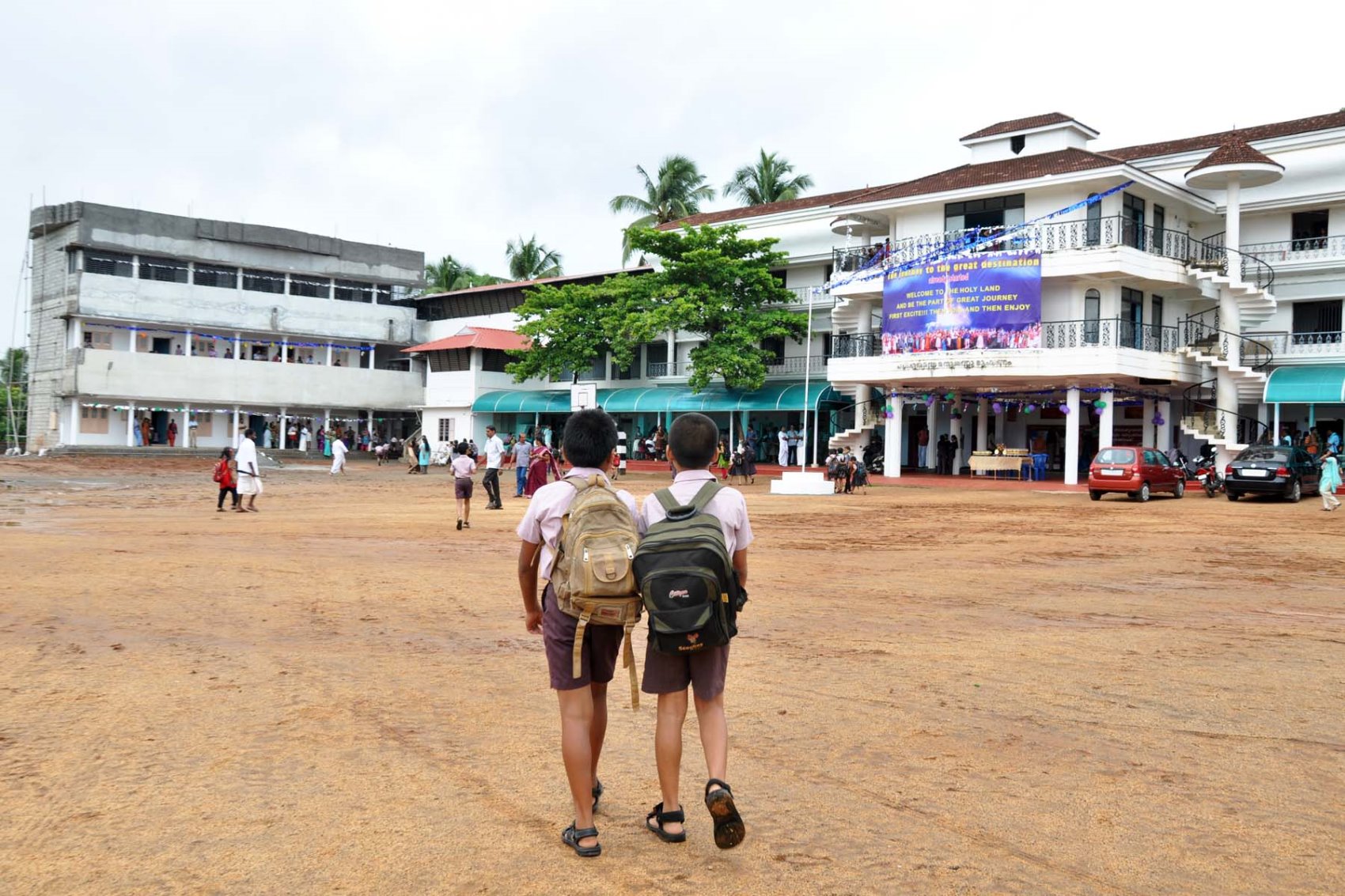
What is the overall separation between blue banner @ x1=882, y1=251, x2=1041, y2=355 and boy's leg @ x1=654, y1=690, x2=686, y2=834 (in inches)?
1156

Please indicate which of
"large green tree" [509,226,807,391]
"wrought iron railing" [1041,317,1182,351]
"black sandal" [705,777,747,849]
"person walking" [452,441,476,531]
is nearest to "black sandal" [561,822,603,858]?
"black sandal" [705,777,747,849]

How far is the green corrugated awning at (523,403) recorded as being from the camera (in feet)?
158

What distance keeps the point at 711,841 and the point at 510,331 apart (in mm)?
48092

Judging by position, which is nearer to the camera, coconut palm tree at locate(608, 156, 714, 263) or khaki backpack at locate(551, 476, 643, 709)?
khaki backpack at locate(551, 476, 643, 709)

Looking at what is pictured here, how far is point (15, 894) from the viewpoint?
3.64m

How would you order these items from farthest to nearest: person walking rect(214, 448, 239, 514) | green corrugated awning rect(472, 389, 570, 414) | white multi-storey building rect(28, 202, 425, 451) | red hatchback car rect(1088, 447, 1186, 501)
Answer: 1. green corrugated awning rect(472, 389, 570, 414)
2. white multi-storey building rect(28, 202, 425, 451)
3. red hatchback car rect(1088, 447, 1186, 501)
4. person walking rect(214, 448, 239, 514)

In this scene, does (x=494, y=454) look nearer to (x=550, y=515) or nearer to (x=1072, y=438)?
(x=550, y=515)

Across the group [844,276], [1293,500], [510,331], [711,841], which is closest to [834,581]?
[711,841]

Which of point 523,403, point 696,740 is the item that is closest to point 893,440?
point 523,403

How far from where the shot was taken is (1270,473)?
24.5 m

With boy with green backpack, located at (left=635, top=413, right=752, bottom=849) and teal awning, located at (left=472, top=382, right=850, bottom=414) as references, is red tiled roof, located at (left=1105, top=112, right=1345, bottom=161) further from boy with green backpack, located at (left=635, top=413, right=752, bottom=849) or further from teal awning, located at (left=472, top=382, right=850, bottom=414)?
boy with green backpack, located at (left=635, top=413, right=752, bottom=849)

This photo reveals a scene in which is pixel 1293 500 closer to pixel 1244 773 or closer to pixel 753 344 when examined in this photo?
pixel 753 344

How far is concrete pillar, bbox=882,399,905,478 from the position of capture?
1401 inches

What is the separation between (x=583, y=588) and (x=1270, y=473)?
81.6 ft
